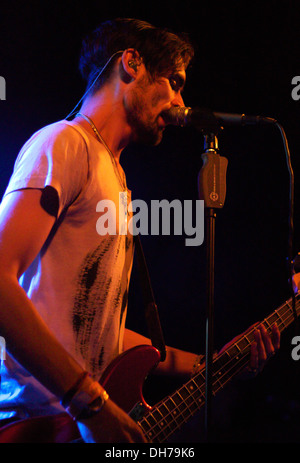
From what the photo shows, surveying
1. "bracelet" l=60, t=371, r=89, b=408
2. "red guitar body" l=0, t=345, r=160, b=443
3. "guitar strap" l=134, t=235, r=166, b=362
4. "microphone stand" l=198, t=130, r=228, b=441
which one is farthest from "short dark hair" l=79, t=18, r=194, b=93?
"bracelet" l=60, t=371, r=89, b=408

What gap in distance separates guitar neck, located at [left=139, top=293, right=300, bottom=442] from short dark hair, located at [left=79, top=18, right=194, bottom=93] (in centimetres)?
121

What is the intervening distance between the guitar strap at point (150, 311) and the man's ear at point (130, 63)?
0.69 meters

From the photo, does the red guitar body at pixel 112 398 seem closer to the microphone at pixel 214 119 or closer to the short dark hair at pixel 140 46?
the microphone at pixel 214 119

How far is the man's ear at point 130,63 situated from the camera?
1.67 meters

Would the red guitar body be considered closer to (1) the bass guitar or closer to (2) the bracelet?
(1) the bass guitar

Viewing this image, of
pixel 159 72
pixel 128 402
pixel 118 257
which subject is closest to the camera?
pixel 128 402

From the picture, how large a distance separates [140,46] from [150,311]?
1192 mm

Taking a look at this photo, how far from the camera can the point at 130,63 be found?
168 cm

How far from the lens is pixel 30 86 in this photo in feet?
7.63

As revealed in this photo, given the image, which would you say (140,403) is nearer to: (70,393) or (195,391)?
(195,391)

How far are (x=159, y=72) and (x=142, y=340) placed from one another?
4.01 ft

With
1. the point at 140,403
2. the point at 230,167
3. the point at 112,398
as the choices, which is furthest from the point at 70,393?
the point at 230,167
